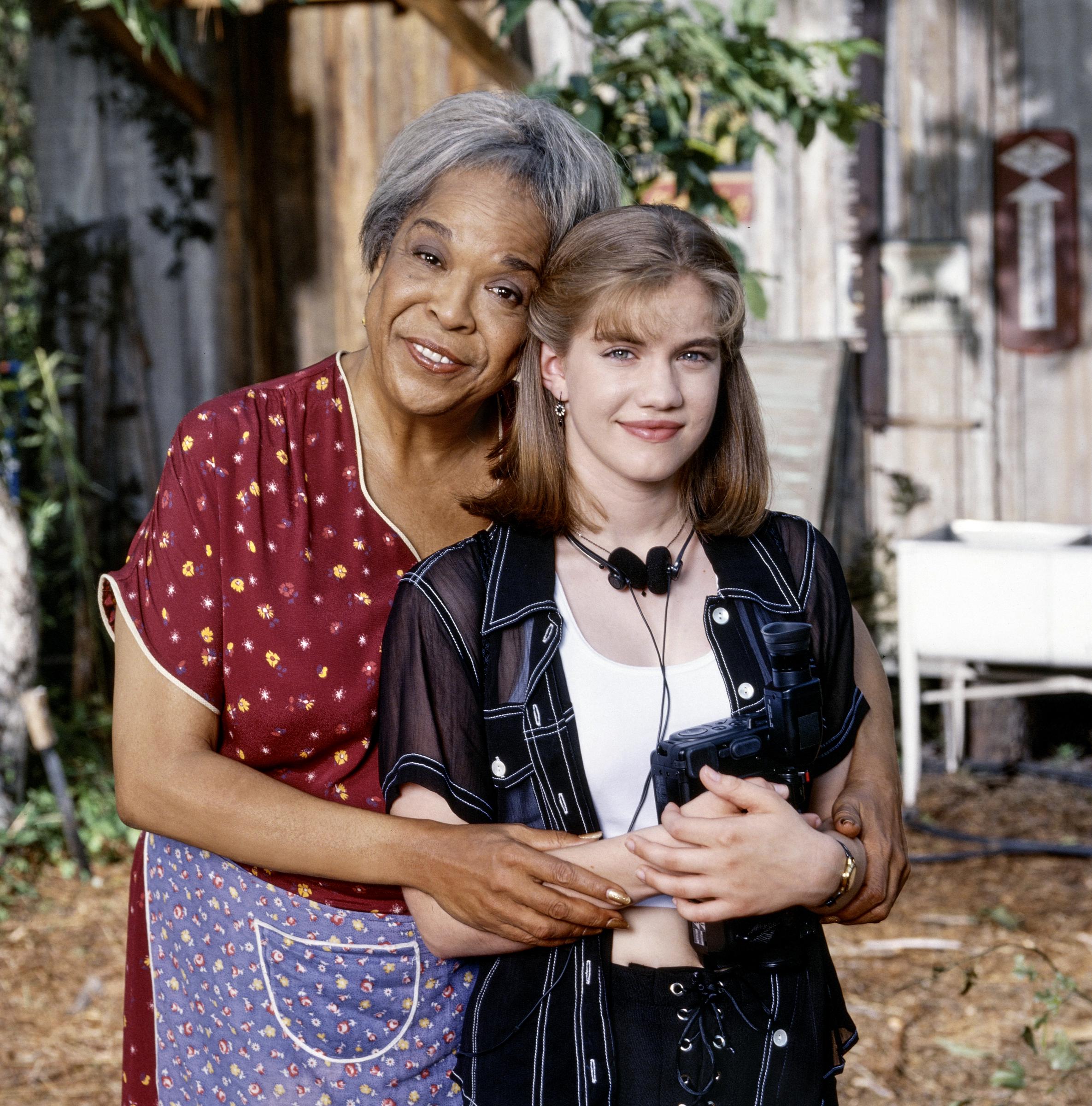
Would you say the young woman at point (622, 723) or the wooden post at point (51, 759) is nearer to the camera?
the young woman at point (622, 723)

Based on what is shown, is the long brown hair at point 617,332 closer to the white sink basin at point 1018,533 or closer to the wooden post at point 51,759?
the wooden post at point 51,759

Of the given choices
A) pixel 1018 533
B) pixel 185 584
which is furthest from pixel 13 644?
pixel 1018 533

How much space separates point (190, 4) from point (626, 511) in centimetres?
399

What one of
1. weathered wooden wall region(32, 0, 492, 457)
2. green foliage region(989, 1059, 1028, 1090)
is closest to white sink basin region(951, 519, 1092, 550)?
weathered wooden wall region(32, 0, 492, 457)

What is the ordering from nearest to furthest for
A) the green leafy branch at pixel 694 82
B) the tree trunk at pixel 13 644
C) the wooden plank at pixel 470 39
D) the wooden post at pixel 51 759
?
the green leafy branch at pixel 694 82 < the wooden post at pixel 51 759 < the tree trunk at pixel 13 644 < the wooden plank at pixel 470 39

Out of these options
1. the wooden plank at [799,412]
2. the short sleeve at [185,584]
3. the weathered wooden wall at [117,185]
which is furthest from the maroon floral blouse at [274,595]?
the weathered wooden wall at [117,185]

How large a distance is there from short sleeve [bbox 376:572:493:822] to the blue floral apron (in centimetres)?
28

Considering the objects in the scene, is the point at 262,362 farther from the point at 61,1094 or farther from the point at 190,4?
the point at 61,1094

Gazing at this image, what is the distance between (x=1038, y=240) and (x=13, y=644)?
4368mm

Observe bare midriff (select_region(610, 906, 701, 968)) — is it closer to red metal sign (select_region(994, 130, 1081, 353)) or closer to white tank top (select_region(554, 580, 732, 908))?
white tank top (select_region(554, 580, 732, 908))

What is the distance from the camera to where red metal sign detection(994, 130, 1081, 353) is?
18.7 feet

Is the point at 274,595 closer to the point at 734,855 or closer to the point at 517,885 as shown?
the point at 517,885

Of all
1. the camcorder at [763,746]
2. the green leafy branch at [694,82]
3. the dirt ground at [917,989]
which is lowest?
the dirt ground at [917,989]

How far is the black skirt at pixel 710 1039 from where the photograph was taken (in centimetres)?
161
